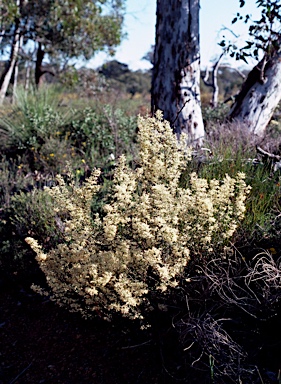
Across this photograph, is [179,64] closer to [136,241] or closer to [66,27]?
[136,241]

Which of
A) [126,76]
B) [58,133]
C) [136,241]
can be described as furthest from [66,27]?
[126,76]

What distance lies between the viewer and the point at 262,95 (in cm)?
719

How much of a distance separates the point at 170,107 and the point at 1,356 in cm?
415

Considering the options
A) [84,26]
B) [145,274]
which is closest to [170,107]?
[145,274]

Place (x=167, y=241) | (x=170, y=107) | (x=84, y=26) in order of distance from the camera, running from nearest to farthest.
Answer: (x=167, y=241), (x=170, y=107), (x=84, y=26)

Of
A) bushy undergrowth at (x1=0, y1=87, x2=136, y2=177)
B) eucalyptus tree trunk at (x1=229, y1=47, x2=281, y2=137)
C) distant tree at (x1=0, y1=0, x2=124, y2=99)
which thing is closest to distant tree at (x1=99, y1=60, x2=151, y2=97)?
distant tree at (x1=0, y1=0, x2=124, y2=99)

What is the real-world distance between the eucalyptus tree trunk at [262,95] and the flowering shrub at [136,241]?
13.6 ft

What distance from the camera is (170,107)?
6551 mm

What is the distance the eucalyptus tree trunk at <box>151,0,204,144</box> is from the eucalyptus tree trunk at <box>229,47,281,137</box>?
3.36ft

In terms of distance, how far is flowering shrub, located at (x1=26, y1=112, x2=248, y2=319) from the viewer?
2.94m

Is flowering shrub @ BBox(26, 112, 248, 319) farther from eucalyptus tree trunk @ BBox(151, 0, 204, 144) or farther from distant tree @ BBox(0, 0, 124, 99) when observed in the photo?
distant tree @ BBox(0, 0, 124, 99)

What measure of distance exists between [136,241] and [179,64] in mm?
3901

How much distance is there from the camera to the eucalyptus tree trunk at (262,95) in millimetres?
7137

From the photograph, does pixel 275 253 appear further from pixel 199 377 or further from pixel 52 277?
pixel 52 277
